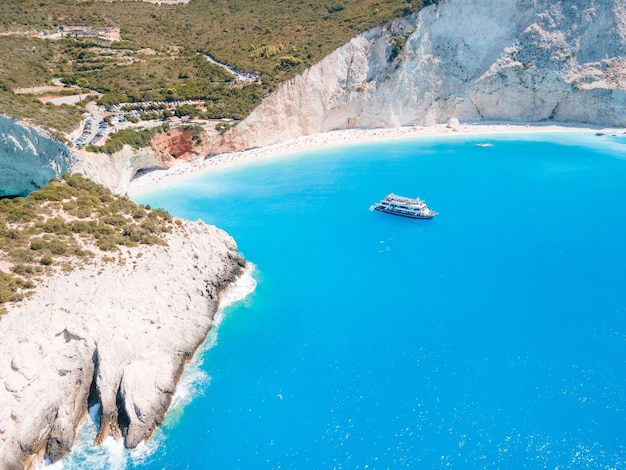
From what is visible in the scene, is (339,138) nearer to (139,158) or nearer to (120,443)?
(139,158)

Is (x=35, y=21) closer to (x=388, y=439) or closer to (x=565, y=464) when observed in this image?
(x=388, y=439)

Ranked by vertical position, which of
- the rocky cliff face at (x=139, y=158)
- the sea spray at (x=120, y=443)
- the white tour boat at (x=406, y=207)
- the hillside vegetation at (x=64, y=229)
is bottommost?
the sea spray at (x=120, y=443)

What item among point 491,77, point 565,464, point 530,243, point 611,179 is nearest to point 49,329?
point 565,464

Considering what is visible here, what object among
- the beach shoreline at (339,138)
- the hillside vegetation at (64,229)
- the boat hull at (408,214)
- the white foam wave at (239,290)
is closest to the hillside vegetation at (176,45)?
the beach shoreline at (339,138)

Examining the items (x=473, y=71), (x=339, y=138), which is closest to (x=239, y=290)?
(x=339, y=138)

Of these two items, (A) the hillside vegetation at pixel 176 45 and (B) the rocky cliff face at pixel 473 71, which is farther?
(B) the rocky cliff face at pixel 473 71

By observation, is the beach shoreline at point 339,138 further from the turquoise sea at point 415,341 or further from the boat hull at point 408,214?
the boat hull at point 408,214

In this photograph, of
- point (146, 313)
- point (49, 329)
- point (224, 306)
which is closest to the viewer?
point (49, 329)
